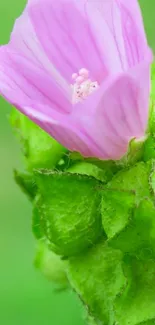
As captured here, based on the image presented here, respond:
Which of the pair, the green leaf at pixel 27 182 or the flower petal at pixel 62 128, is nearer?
the flower petal at pixel 62 128

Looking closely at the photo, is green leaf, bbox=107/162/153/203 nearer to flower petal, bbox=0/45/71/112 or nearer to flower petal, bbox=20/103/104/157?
flower petal, bbox=20/103/104/157

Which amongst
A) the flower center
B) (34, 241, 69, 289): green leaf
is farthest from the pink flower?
(34, 241, 69, 289): green leaf

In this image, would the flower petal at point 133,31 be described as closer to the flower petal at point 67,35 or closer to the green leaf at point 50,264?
the flower petal at point 67,35

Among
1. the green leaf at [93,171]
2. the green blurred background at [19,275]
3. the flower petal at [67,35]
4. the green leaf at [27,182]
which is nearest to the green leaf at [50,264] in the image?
the green leaf at [27,182]

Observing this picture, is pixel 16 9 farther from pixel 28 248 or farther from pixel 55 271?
pixel 55 271

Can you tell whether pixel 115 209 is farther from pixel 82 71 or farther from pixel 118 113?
pixel 82 71

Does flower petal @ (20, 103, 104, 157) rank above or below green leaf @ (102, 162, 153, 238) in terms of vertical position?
above

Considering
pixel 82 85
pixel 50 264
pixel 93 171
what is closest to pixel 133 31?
pixel 82 85

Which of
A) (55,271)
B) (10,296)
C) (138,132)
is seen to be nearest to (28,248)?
(10,296)

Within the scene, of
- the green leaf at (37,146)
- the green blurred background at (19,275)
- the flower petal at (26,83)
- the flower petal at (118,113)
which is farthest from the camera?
the green blurred background at (19,275)
